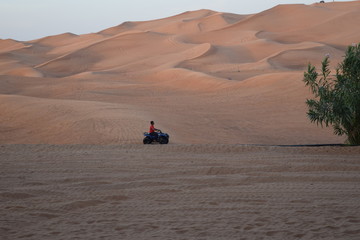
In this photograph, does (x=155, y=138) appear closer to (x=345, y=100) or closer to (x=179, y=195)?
(x=345, y=100)

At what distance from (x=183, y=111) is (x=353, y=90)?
13.1m

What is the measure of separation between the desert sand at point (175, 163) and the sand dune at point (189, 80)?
0.46 ft

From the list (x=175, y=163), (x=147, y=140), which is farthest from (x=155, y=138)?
(x=175, y=163)

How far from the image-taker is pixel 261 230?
6.61 metres

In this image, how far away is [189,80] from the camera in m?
39.8

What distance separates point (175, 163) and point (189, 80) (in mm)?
28439

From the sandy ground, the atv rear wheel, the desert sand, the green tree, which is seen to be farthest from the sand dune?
the sandy ground

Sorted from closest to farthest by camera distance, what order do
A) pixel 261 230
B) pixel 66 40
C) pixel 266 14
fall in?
1. pixel 261 230
2. pixel 266 14
3. pixel 66 40

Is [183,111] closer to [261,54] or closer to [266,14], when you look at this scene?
[261,54]

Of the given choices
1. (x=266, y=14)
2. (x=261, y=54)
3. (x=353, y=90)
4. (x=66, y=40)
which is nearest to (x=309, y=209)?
(x=353, y=90)

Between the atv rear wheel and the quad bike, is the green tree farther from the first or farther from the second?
the atv rear wheel

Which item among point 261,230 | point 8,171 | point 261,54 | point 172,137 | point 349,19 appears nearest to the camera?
point 261,230

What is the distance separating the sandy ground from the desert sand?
0.03 metres

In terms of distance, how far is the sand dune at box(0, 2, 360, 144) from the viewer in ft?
67.3
